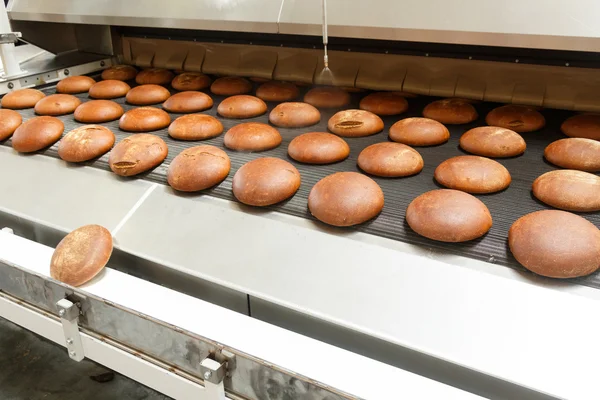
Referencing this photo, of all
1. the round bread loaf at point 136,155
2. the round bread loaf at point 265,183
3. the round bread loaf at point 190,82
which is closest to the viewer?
the round bread loaf at point 265,183

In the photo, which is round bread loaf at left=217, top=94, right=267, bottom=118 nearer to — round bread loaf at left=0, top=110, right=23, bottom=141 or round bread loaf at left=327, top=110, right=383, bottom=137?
round bread loaf at left=327, top=110, right=383, bottom=137

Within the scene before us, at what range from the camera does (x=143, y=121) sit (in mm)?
1931

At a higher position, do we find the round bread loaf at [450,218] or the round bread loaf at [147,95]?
the round bread loaf at [147,95]

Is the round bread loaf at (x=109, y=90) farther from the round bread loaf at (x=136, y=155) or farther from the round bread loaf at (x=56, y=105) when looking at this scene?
the round bread loaf at (x=136, y=155)

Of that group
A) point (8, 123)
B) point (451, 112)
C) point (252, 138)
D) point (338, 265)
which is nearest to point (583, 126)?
point (451, 112)

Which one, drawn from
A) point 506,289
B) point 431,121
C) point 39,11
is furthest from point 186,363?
point 39,11

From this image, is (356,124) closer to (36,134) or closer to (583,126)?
(583,126)

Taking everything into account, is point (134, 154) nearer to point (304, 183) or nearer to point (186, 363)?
point (304, 183)

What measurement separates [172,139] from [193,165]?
0.40m

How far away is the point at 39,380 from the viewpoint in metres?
2.15

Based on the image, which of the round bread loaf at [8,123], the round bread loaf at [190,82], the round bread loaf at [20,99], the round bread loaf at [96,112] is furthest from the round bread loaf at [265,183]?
the round bread loaf at [20,99]

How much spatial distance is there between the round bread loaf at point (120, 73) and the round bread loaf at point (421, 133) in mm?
1599

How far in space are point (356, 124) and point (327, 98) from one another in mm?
327

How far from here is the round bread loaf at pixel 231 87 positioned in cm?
230
